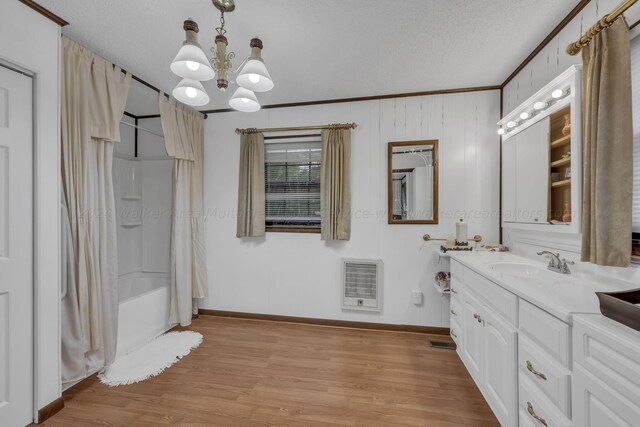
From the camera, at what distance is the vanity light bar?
168 cm

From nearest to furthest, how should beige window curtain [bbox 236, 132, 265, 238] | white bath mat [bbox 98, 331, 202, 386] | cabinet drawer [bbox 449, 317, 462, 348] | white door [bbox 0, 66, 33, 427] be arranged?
white door [bbox 0, 66, 33, 427] → white bath mat [bbox 98, 331, 202, 386] → cabinet drawer [bbox 449, 317, 462, 348] → beige window curtain [bbox 236, 132, 265, 238]

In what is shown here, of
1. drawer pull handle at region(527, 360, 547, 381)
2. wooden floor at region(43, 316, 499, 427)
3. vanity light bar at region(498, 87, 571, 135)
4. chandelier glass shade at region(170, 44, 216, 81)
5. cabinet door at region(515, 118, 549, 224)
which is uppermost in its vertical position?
chandelier glass shade at region(170, 44, 216, 81)

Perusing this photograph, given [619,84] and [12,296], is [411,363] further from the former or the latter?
[12,296]

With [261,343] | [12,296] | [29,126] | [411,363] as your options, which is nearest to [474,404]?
[411,363]

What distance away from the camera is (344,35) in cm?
187

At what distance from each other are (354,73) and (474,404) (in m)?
2.68

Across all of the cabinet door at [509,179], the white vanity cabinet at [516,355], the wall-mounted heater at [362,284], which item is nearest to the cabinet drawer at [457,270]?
the white vanity cabinet at [516,355]

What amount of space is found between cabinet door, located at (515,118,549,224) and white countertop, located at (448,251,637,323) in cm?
41

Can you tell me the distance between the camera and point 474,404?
1.77m

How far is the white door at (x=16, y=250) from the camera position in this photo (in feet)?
4.85

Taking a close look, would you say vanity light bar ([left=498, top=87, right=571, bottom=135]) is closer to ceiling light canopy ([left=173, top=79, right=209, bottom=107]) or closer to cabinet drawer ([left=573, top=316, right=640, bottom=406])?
cabinet drawer ([left=573, top=316, right=640, bottom=406])

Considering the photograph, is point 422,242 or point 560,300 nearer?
point 560,300

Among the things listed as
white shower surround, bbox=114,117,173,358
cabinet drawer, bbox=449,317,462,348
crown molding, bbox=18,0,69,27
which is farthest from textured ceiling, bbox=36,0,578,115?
cabinet drawer, bbox=449,317,462,348

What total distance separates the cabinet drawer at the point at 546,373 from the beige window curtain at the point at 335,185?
70.4 inches
